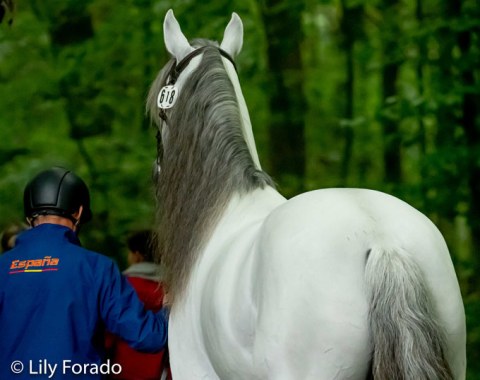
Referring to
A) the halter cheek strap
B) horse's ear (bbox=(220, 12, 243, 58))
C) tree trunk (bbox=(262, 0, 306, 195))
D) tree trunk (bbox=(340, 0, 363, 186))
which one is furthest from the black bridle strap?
tree trunk (bbox=(340, 0, 363, 186))

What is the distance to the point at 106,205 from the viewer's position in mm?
10375

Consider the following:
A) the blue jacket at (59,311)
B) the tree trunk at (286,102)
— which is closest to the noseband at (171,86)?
the blue jacket at (59,311)

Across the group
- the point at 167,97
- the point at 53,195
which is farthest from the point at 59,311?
the point at 167,97

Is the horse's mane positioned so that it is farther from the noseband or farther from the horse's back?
the horse's back

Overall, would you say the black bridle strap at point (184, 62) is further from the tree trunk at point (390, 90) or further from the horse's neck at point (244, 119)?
the tree trunk at point (390, 90)

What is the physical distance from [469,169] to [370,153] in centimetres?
549

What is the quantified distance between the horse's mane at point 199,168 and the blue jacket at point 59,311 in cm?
28

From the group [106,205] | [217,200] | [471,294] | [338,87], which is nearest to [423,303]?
[217,200]

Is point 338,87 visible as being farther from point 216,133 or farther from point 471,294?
point 216,133

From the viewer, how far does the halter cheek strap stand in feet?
14.7

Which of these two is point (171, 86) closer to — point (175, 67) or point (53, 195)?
point (175, 67)

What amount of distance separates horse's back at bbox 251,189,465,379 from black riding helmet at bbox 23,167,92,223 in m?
1.24

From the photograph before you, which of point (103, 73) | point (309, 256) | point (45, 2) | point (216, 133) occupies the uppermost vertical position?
point (45, 2)

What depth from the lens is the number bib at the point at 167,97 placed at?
4473mm
